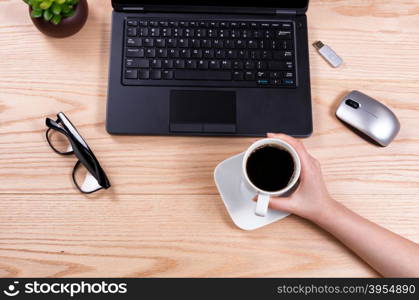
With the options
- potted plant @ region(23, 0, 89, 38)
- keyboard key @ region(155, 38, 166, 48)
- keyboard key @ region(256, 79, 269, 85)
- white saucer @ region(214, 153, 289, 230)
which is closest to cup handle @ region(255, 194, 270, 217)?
white saucer @ region(214, 153, 289, 230)

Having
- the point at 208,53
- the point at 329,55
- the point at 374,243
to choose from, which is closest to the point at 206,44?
the point at 208,53

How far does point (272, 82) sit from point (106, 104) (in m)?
0.33

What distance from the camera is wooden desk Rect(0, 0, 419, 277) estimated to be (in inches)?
30.8

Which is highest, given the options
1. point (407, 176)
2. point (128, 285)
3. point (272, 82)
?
point (272, 82)

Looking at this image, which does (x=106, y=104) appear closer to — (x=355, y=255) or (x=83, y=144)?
(x=83, y=144)

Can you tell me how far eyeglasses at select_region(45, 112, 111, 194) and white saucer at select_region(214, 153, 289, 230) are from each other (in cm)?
21

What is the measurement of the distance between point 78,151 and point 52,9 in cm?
27

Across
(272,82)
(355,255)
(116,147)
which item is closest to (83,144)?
(116,147)

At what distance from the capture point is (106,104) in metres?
0.84

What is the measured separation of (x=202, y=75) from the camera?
0.84 meters

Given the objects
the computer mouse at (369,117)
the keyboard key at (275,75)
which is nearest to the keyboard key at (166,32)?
the keyboard key at (275,75)

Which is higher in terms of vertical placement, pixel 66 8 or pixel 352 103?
pixel 66 8

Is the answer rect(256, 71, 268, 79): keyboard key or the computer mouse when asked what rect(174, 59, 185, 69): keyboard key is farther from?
the computer mouse

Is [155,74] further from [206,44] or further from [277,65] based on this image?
[277,65]
